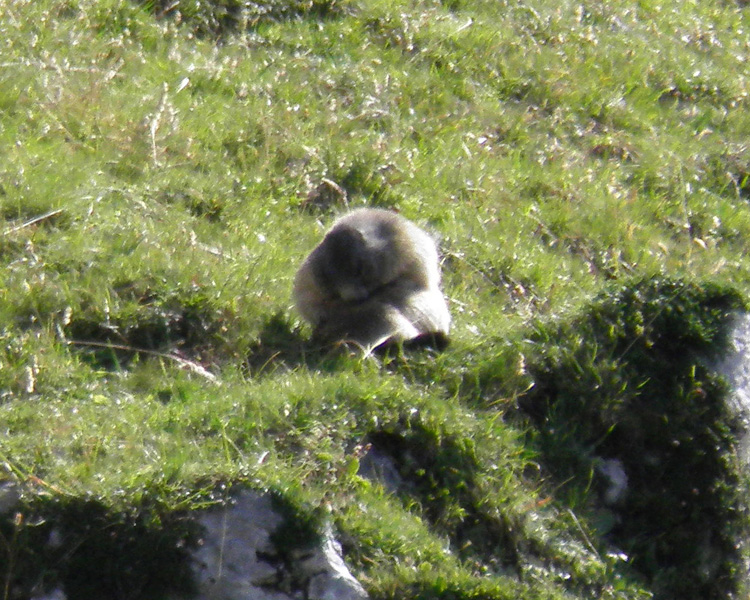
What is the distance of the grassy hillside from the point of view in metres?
4.90

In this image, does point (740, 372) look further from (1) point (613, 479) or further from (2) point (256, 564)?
(2) point (256, 564)

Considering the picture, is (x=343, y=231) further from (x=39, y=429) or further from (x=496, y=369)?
(x=39, y=429)

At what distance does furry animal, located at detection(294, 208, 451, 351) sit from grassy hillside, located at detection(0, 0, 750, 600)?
0.56 feet

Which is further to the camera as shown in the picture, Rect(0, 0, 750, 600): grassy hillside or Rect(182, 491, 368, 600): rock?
Rect(0, 0, 750, 600): grassy hillside

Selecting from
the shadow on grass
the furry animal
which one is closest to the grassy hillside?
the shadow on grass

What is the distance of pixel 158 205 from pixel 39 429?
2.55 m

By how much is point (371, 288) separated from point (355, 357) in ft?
2.45

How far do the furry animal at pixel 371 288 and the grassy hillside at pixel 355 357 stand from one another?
17 centimetres

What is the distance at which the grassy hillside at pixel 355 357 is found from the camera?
490 centimetres

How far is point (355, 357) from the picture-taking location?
5996mm

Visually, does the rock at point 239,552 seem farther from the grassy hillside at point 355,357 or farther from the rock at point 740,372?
the rock at point 740,372

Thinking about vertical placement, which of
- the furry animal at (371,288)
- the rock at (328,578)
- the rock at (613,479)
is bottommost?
the rock at (613,479)

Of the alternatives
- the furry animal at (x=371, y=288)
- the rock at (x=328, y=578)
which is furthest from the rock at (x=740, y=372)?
the rock at (x=328, y=578)

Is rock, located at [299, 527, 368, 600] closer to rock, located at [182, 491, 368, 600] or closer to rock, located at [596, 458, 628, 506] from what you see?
rock, located at [182, 491, 368, 600]
